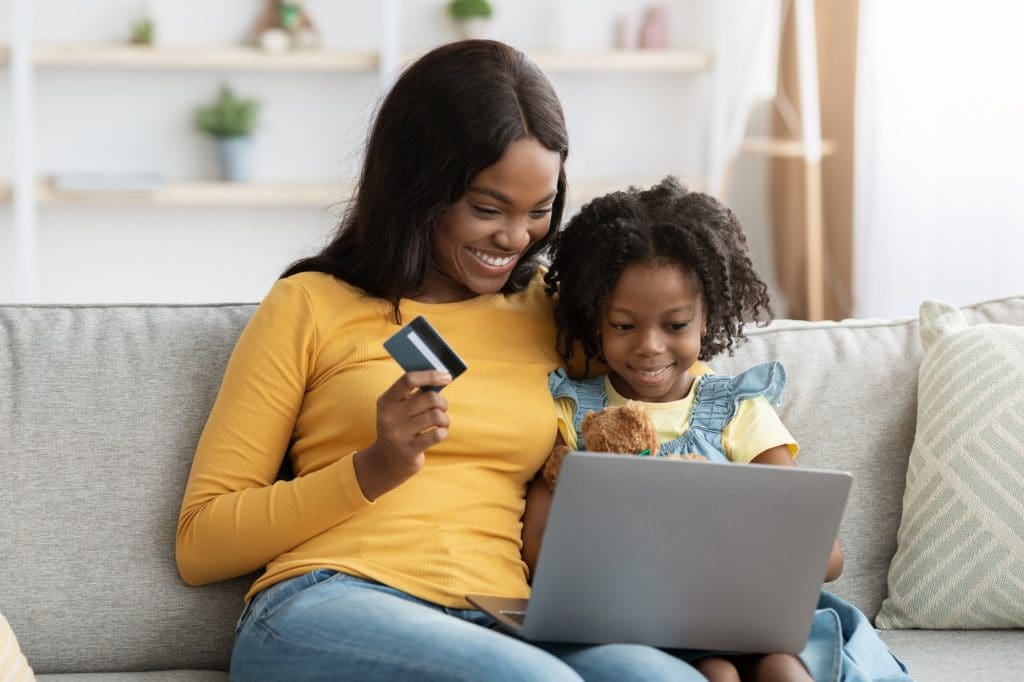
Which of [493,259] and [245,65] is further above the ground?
[245,65]

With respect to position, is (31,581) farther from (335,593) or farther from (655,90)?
(655,90)

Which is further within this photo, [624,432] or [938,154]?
[938,154]

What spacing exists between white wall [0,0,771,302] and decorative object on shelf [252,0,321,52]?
0.09 m

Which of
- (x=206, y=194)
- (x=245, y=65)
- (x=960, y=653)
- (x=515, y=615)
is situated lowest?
(x=960, y=653)

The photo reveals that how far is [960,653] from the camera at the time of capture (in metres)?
1.63

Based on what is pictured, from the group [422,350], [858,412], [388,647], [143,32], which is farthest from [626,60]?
[388,647]

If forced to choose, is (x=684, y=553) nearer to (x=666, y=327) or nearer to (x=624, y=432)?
(x=624, y=432)

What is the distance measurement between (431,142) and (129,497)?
59cm

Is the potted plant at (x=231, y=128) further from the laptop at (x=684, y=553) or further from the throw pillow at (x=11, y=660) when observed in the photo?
the laptop at (x=684, y=553)

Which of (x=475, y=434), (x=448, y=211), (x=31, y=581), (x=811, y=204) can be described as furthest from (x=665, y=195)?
(x=811, y=204)

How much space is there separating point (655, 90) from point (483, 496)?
11.2 feet

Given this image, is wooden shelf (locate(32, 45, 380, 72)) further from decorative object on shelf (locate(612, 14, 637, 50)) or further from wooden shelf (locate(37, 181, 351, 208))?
decorative object on shelf (locate(612, 14, 637, 50))

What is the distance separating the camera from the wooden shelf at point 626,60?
4.32m

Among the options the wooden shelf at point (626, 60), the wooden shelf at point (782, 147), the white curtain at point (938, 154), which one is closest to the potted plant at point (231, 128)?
the wooden shelf at point (626, 60)
